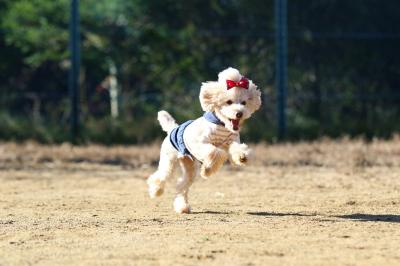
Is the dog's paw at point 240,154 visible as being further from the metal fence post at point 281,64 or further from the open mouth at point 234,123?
the metal fence post at point 281,64

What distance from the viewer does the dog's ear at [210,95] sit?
25.9 feet

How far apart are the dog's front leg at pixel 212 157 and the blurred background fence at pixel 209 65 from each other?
8.78 meters

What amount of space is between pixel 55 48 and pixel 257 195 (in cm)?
891

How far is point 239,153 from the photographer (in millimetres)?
7660

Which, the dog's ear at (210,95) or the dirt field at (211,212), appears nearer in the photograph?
the dirt field at (211,212)

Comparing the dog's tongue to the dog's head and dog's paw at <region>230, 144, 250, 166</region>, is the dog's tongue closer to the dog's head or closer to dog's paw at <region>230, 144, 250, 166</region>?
the dog's head

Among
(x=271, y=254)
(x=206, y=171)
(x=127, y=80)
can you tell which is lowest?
(x=271, y=254)

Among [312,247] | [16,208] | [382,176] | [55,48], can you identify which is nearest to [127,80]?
[55,48]

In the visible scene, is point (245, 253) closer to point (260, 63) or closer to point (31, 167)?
point (31, 167)

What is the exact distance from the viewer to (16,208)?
350 inches

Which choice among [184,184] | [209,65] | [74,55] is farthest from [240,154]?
[209,65]

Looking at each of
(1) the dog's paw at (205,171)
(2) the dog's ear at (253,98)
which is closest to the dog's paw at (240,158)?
(1) the dog's paw at (205,171)

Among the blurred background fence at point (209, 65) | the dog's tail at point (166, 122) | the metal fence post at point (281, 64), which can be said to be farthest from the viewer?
the blurred background fence at point (209, 65)

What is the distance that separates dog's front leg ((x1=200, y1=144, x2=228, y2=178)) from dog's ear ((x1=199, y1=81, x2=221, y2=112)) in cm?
31
